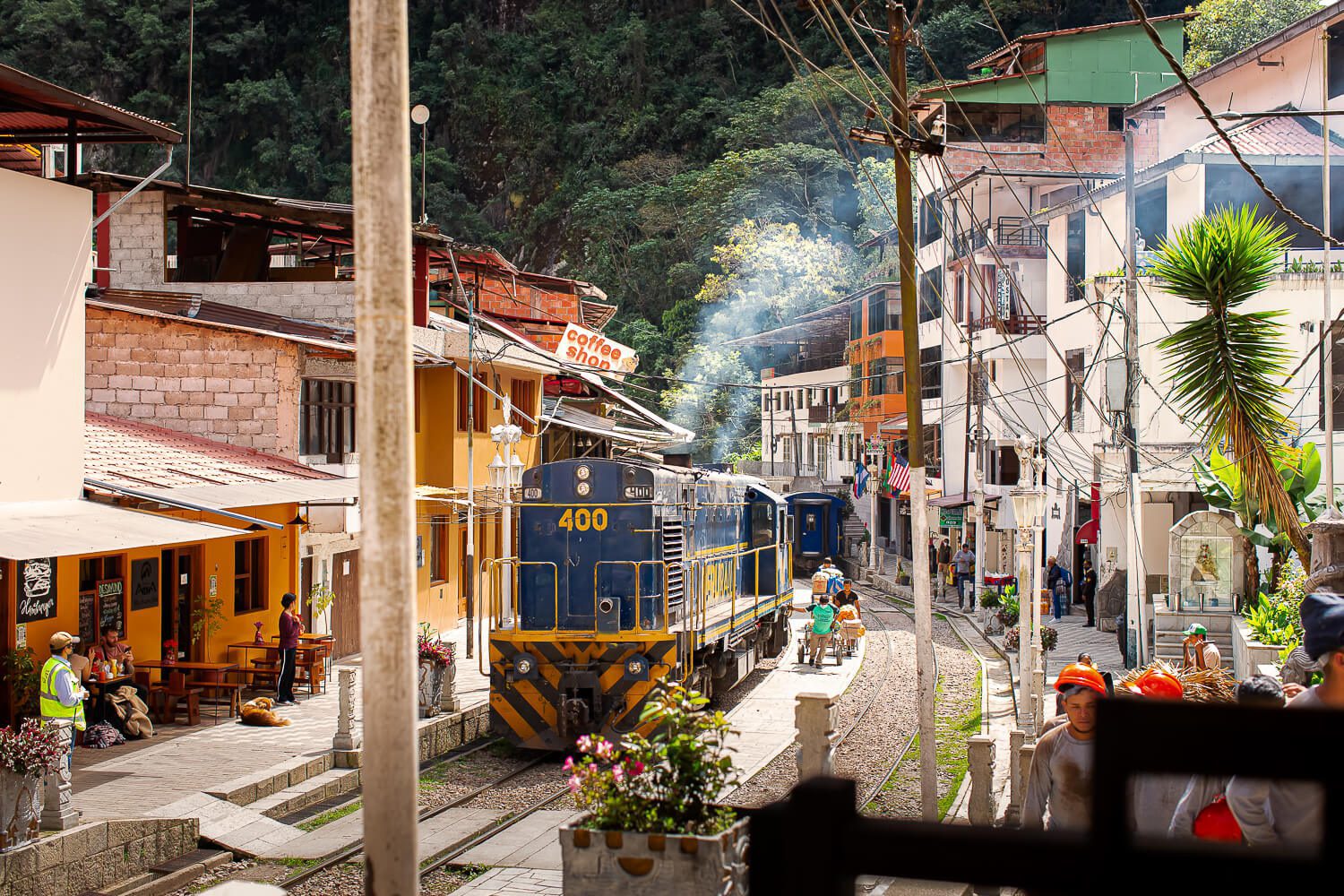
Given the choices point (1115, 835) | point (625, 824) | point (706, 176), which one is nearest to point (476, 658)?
point (625, 824)

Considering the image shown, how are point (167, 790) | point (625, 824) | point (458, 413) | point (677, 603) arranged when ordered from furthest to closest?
point (458, 413) → point (677, 603) → point (167, 790) → point (625, 824)

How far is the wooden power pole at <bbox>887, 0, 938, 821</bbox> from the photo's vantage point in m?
11.7

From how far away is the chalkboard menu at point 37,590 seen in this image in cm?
1434

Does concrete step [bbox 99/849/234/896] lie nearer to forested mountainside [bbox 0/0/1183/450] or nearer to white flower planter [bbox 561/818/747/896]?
white flower planter [bbox 561/818/747/896]

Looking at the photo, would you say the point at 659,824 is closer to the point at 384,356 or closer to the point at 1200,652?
the point at 384,356

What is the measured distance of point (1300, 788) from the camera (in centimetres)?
437

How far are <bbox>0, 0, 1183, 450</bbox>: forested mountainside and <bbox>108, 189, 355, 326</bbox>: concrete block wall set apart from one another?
107ft

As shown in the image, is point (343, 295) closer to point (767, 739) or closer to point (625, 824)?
point (767, 739)

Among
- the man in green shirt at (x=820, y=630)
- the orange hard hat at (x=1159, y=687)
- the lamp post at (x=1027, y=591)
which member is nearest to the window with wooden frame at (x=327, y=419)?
the man in green shirt at (x=820, y=630)

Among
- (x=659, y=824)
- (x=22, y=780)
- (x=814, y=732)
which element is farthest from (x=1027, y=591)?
(x=22, y=780)

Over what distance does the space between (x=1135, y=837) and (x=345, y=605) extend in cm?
2288

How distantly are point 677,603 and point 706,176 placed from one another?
4274 cm

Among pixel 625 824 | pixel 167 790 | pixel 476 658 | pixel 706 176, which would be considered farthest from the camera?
pixel 706 176

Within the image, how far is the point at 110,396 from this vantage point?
20438mm
